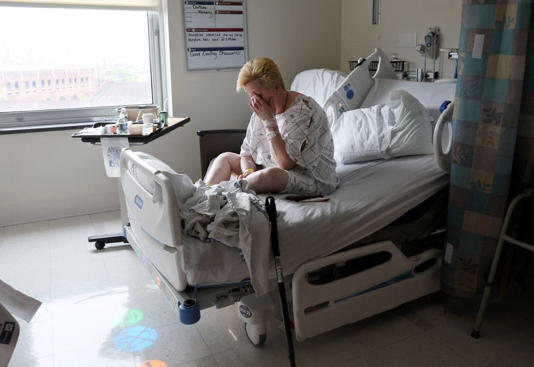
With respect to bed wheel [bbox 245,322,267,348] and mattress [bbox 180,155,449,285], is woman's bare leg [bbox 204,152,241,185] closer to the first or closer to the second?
mattress [bbox 180,155,449,285]

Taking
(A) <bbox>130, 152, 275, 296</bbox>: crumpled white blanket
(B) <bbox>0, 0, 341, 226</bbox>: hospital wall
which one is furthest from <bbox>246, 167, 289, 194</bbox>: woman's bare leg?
(B) <bbox>0, 0, 341, 226</bbox>: hospital wall

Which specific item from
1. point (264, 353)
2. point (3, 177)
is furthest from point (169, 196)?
point (3, 177)

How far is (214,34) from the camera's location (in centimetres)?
354

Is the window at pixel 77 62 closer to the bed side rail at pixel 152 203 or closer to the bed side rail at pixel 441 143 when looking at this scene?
the bed side rail at pixel 152 203

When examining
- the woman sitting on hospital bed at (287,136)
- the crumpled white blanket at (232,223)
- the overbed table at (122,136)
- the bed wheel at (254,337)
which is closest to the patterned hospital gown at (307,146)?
the woman sitting on hospital bed at (287,136)

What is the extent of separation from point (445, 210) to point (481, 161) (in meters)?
0.39

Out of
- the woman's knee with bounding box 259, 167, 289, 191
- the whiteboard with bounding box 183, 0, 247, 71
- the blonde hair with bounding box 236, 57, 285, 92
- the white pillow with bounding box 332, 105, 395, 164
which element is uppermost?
the whiteboard with bounding box 183, 0, 247, 71

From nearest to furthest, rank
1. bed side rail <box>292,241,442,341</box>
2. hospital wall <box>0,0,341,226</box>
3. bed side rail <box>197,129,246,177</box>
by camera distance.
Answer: bed side rail <box>292,241,442,341</box> < bed side rail <box>197,129,246,177</box> < hospital wall <box>0,0,341,226</box>

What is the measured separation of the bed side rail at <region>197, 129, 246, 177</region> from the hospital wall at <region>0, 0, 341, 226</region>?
0.59 meters

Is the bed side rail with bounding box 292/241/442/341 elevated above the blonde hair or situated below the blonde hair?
below

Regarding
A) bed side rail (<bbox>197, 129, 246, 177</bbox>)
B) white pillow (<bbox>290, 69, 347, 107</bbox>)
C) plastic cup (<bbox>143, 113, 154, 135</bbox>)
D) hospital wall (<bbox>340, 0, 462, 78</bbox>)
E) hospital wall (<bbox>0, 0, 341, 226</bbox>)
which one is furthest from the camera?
hospital wall (<bbox>0, 0, 341, 226</bbox>)

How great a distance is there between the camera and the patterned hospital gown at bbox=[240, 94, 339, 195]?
2197 millimetres

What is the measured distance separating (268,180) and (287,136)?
0.73ft

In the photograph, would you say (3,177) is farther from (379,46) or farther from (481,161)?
(481,161)
